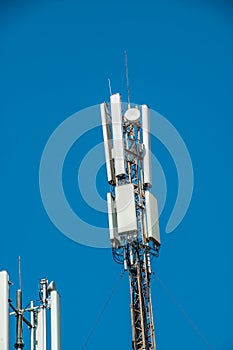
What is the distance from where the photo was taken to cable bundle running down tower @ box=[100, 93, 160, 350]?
3716cm

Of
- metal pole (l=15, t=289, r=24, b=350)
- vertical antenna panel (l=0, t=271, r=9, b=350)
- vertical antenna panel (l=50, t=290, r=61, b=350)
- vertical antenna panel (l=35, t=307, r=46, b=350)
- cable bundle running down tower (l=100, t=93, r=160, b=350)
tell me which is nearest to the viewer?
vertical antenna panel (l=0, t=271, r=9, b=350)

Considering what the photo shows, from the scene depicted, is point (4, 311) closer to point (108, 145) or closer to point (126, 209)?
point (126, 209)

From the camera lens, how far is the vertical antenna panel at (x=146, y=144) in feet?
132

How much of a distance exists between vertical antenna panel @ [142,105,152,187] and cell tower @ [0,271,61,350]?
67.0 feet

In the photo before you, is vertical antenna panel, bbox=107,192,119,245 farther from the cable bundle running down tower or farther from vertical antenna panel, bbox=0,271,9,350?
vertical antenna panel, bbox=0,271,9,350

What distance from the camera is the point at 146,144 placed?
41.1 metres

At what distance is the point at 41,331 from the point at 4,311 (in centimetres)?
149

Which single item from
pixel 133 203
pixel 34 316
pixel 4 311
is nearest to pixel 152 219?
pixel 133 203

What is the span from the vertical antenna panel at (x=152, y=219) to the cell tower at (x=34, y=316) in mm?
19112

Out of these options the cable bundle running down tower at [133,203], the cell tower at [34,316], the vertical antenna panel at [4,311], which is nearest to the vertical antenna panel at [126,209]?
the cable bundle running down tower at [133,203]

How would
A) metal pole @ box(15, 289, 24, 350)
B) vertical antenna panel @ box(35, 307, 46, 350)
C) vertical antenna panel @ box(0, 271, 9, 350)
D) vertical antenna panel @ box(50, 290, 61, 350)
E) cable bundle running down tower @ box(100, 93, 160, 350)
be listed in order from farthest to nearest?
cable bundle running down tower @ box(100, 93, 160, 350) < vertical antenna panel @ box(35, 307, 46, 350) < metal pole @ box(15, 289, 24, 350) < vertical antenna panel @ box(50, 290, 61, 350) < vertical antenna panel @ box(0, 271, 9, 350)

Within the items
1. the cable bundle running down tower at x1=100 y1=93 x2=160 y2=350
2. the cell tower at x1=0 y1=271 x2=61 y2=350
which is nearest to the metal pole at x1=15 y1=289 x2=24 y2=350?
the cell tower at x1=0 y1=271 x2=61 y2=350

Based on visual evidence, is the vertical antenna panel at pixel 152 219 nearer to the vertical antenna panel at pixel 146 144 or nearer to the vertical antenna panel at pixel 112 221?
the vertical antenna panel at pixel 146 144

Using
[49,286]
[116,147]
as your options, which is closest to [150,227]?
[116,147]
